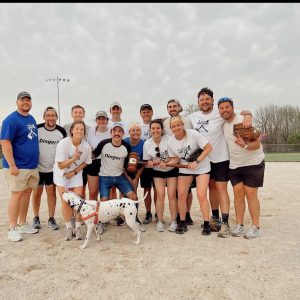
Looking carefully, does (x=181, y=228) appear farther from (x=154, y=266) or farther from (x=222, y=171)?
(x=154, y=266)

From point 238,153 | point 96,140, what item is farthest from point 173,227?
point 96,140

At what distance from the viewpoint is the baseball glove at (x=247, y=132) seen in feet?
→ 15.9

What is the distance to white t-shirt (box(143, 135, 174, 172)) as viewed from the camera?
221 inches

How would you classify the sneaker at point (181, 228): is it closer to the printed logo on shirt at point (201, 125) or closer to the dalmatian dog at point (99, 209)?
the dalmatian dog at point (99, 209)

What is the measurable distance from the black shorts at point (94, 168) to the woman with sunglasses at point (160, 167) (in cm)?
91

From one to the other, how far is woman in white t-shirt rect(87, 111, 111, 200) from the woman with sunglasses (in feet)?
2.96

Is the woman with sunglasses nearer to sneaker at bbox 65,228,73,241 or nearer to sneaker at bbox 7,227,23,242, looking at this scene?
sneaker at bbox 65,228,73,241

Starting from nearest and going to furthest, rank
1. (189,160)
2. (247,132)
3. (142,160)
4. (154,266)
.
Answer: (154,266), (247,132), (189,160), (142,160)

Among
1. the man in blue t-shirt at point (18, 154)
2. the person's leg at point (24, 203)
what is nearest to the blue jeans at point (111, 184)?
the man in blue t-shirt at point (18, 154)

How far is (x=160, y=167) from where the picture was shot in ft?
18.3

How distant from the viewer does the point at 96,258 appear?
4348 millimetres

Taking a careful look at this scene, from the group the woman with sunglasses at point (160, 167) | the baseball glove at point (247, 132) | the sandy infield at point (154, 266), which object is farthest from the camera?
the woman with sunglasses at point (160, 167)

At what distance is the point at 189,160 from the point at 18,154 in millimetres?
2953

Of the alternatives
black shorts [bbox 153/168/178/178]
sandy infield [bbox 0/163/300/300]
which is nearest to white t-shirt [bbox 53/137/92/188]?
sandy infield [bbox 0/163/300/300]
